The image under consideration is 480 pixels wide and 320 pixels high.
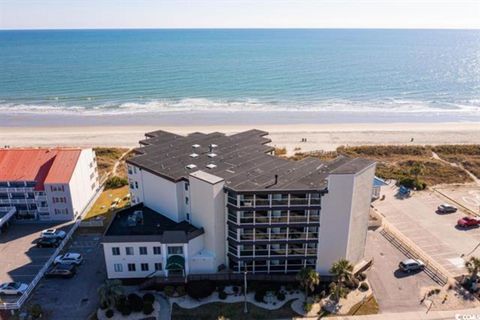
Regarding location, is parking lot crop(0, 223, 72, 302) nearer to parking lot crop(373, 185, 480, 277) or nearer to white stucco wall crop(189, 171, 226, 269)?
white stucco wall crop(189, 171, 226, 269)

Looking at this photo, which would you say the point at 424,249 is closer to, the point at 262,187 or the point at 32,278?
the point at 262,187

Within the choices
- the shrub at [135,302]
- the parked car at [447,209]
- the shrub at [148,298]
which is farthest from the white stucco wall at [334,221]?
the parked car at [447,209]

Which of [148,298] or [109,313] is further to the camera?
[148,298]

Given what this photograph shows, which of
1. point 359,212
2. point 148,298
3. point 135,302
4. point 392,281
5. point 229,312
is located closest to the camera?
point 229,312

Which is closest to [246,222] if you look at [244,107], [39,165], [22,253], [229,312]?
[229,312]

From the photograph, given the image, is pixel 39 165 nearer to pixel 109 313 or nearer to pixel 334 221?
pixel 109 313

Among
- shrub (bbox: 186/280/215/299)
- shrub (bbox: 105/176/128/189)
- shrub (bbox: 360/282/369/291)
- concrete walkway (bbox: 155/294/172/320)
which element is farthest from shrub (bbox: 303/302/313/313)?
shrub (bbox: 105/176/128/189)

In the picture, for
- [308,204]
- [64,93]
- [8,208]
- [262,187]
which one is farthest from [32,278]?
[64,93]
